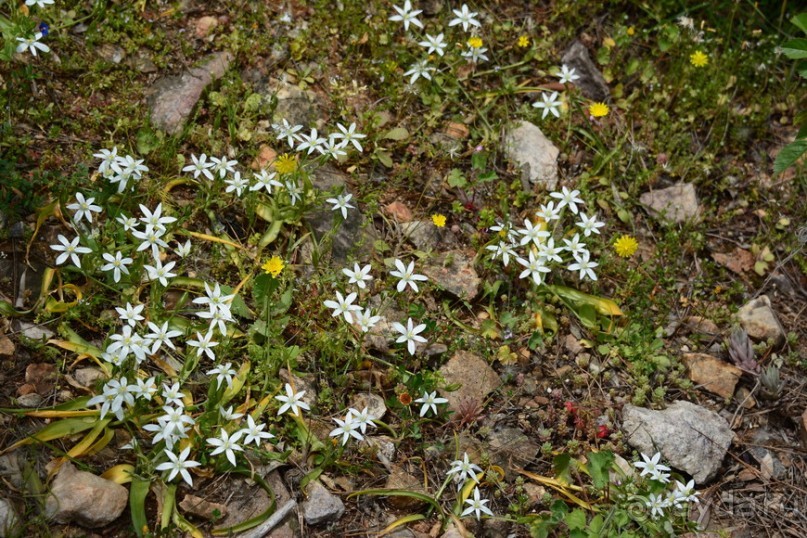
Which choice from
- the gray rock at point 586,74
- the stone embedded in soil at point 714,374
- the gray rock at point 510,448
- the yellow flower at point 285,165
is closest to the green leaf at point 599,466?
the gray rock at point 510,448

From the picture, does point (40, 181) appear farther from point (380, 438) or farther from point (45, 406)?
point (380, 438)

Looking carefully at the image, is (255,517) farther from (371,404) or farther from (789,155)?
(789,155)

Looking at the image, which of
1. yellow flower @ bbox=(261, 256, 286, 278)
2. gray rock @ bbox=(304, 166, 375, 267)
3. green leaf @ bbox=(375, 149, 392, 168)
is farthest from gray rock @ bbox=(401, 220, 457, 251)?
yellow flower @ bbox=(261, 256, 286, 278)

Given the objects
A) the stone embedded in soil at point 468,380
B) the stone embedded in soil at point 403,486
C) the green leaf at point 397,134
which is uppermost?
the green leaf at point 397,134

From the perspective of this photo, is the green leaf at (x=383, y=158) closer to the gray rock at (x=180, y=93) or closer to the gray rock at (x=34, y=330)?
the gray rock at (x=180, y=93)

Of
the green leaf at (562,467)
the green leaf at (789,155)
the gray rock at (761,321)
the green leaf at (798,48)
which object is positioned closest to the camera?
the green leaf at (562,467)

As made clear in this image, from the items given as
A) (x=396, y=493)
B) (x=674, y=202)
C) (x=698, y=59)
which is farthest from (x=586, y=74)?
(x=396, y=493)
